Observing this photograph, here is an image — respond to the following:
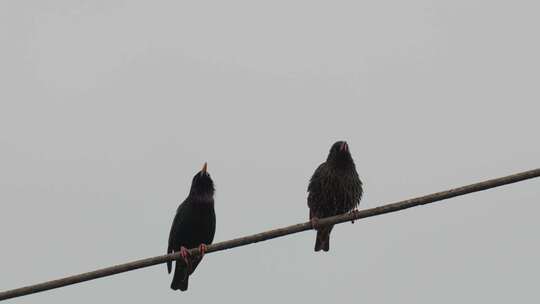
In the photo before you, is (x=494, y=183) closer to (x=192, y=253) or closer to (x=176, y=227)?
(x=192, y=253)

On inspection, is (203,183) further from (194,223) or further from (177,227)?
(177,227)

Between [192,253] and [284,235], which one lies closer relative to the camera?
[284,235]

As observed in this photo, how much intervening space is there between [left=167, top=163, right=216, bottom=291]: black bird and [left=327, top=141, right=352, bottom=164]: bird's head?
53.8 inches

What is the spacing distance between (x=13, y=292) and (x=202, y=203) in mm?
4779

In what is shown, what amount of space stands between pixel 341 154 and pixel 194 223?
5.76 feet

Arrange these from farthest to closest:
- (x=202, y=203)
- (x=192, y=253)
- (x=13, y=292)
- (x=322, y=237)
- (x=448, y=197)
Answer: (x=322, y=237), (x=202, y=203), (x=192, y=253), (x=448, y=197), (x=13, y=292)

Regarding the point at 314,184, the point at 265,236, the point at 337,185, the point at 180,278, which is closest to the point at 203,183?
the point at 180,278

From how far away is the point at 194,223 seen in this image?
1016 centimetres

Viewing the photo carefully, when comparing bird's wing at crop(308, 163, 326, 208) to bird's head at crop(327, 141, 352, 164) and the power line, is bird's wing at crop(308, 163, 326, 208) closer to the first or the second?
bird's head at crop(327, 141, 352, 164)

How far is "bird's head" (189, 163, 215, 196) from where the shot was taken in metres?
10.3

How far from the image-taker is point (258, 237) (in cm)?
642

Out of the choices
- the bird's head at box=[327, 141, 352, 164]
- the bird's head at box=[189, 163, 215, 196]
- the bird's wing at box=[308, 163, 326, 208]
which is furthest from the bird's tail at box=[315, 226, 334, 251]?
the bird's head at box=[189, 163, 215, 196]

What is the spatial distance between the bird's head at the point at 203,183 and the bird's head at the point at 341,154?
137 centimetres

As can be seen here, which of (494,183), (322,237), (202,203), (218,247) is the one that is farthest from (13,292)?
Answer: (322,237)
